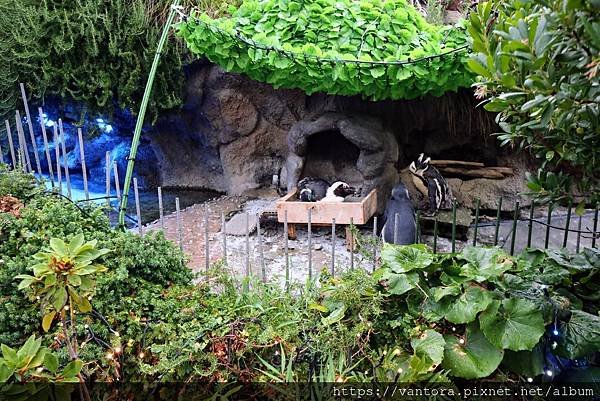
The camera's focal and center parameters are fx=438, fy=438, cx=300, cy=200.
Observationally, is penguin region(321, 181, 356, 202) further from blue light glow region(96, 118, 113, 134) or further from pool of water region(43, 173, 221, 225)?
blue light glow region(96, 118, 113, 134)

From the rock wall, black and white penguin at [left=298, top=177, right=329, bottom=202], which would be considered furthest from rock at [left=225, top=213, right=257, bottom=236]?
the rock wall

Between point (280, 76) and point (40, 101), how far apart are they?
3612mm

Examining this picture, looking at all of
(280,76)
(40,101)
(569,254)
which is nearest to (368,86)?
(280,76)

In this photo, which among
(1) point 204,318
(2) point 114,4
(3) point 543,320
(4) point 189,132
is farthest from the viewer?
(4) point 189,132

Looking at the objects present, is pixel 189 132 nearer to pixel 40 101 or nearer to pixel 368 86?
pixel 40 101

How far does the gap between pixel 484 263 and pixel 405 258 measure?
0.36 meters

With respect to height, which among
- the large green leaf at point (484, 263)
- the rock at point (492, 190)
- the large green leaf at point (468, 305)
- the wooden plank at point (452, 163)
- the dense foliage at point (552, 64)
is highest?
the dense foliage at point (552, 64)

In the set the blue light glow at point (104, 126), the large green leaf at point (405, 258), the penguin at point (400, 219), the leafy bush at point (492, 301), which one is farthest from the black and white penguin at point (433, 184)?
the blue light glow at point (104, 126)

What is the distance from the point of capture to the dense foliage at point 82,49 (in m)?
5.21

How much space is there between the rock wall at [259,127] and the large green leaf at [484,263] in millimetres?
3679

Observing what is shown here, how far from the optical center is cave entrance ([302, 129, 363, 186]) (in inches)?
246

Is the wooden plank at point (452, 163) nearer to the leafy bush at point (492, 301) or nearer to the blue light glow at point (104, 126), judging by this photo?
the leafy bush at point (492, 301)

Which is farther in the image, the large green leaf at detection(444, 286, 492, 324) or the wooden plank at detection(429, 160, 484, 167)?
the wooden plank at detection(429, 160, 484, 167)

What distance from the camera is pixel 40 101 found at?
5.87 meters
